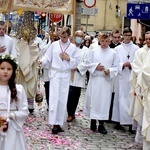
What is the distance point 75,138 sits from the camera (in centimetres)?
854

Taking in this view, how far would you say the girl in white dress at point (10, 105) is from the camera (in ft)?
17.6

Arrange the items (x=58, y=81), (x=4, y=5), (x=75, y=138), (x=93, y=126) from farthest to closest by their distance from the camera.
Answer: (x=93, y=126)
(x=4, y=5)
(x=58, y=81)
(x=75, y=138)

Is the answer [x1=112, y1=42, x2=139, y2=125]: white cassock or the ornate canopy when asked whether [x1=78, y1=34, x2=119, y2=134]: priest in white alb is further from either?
the ornate canopy

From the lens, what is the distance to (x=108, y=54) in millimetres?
9039

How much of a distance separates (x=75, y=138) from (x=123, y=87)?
1564 millimetres

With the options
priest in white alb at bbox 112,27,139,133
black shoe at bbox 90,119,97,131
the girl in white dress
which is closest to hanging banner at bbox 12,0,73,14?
priest in white alb at bbox 112,27,139,133

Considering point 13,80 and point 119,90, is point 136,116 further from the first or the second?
point 13,80

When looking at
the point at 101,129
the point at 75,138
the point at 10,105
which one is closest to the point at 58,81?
the point at 75,138

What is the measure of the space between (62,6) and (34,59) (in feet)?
5.15

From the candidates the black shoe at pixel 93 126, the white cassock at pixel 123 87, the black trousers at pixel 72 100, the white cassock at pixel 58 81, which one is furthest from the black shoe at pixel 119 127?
the white cassock at pixel 58 81

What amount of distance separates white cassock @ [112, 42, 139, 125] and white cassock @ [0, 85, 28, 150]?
4178 millimetres

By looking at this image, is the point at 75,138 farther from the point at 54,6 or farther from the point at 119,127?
the point at 54,6

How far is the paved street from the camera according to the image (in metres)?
7.97

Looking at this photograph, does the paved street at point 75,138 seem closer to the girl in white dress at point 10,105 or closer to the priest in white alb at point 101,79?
the priest in white alb at point 101,79
